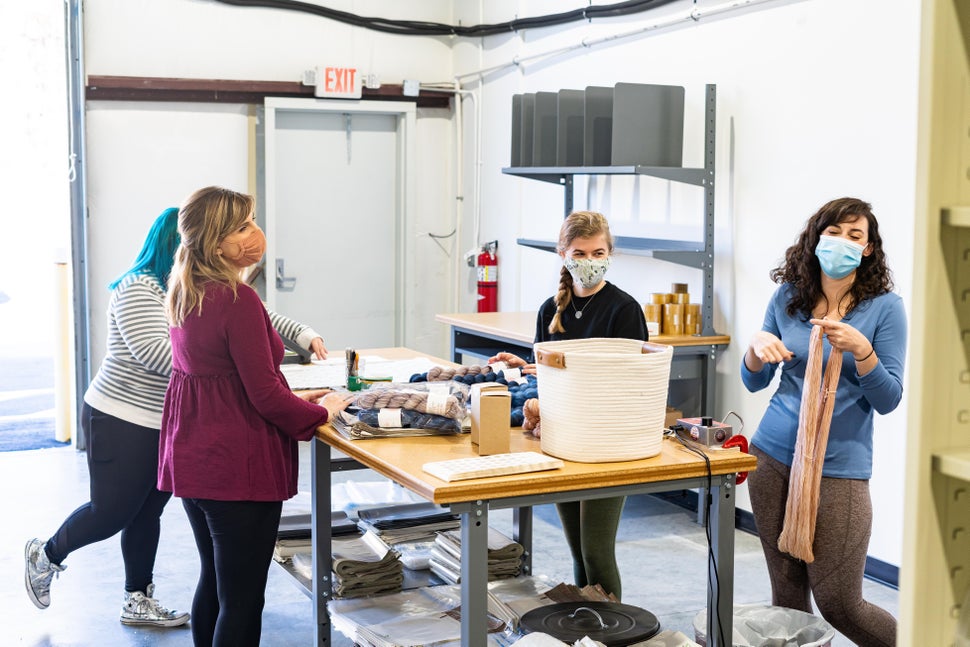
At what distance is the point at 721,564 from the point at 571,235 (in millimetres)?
1024

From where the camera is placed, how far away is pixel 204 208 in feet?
8.84

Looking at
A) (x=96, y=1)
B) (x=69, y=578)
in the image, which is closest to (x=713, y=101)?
(x=69, y=578)

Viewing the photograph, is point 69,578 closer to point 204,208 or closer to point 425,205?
point 204,208

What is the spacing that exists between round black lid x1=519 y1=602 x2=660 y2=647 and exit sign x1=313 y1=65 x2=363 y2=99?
4591 mm

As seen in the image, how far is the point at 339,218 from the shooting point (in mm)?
7090

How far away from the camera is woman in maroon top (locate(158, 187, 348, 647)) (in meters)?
2.62

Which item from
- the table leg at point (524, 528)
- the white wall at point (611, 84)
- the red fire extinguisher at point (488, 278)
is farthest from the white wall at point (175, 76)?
the table leg at point (524, 528)

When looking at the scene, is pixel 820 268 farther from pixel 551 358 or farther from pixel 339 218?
pixel 339 218

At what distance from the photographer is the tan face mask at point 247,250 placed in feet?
8.89

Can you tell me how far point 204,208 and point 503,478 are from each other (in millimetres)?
1035

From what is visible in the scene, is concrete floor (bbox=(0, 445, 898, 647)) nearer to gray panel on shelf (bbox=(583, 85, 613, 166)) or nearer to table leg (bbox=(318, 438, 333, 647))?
table leg (bbox=(318, 438, 333, 647))

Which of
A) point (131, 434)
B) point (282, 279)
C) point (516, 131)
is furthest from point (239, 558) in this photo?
point (282, 279)

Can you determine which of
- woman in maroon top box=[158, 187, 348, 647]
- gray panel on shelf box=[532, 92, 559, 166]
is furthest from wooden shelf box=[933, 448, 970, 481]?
gray panel on shelf box=[532, 92, 559, 166]

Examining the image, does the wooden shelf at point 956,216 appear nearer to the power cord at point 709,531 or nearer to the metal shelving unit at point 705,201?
the power cord at point 709,531
